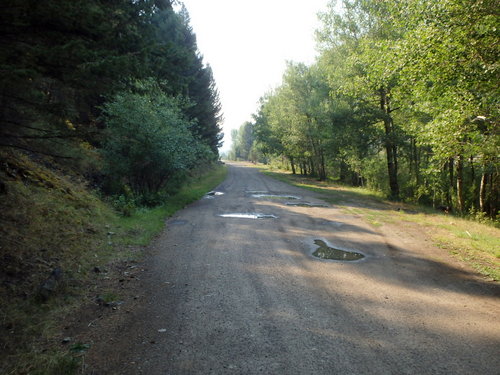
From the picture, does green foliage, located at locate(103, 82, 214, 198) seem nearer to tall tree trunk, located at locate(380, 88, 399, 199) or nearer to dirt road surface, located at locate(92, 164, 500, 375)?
dirt road surface, located at locate(92, 164, 500, 375)

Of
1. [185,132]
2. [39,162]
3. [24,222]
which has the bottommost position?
[24,222]

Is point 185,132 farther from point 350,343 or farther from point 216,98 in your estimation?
point 216,98

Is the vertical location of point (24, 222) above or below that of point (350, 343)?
above

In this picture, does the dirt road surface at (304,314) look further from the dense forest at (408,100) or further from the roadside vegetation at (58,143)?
the dense forest at (408,100)

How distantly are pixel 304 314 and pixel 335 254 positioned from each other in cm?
320

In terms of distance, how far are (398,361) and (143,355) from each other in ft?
9.37

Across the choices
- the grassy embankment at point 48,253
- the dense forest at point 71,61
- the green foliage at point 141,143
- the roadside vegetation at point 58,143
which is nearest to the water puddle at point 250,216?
the grassy embankment at point 48,253

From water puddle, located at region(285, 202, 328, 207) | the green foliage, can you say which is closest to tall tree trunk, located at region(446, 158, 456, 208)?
water puddle, located at region(285, 202, 328, 207)

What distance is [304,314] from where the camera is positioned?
177 inches

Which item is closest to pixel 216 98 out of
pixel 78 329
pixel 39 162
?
pixel 39 162

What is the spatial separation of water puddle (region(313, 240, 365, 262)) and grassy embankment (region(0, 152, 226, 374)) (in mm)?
4294

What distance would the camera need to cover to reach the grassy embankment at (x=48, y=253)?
363 cm

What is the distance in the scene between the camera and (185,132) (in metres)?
15.5

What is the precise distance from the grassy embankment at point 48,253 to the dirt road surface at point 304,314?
75cm
